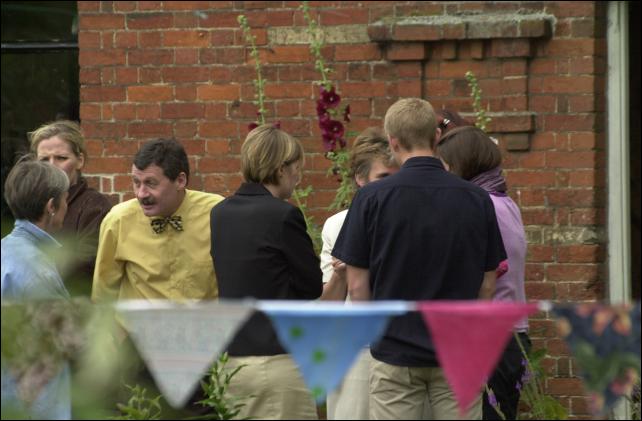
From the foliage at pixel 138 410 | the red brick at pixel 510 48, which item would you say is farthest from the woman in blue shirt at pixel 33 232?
the red brick at pixel 510 48

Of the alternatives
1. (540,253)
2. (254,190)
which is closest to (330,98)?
(540,253)

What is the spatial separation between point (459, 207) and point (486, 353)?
46.0 inches

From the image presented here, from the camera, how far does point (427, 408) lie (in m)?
5.11

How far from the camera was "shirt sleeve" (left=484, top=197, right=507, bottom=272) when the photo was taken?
5105 mm

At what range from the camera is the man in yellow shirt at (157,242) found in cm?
557

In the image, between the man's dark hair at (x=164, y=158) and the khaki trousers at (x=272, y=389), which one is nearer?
the khaki trousers at (x=272, y=389)

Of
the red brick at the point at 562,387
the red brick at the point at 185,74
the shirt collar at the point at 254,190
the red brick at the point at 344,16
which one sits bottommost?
the red brick at the point at 562,387

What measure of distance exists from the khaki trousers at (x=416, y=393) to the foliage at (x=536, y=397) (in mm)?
204

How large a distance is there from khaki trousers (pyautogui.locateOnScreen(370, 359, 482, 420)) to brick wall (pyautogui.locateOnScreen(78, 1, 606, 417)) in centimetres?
206

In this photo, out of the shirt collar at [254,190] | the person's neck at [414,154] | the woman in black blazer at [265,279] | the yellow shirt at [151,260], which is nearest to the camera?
the person's neck at [414,154]

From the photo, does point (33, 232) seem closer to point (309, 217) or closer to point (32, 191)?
point (32, 191)

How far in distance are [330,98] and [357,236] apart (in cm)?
207

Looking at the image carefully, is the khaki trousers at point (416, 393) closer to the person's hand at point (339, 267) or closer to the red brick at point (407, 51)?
the person's hand at point (339, 267)

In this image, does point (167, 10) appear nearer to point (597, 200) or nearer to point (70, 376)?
point (597, 200)
